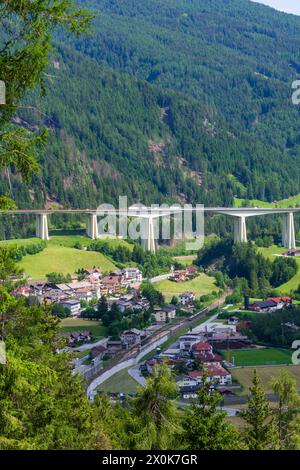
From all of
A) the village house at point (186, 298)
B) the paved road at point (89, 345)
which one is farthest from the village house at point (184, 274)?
the paved road at point (89, 345)

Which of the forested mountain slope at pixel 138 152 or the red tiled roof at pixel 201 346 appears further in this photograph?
the forested mountain slope at pixel 138 152

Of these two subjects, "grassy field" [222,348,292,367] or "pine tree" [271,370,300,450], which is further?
"grassy field" [222,348,292,367]

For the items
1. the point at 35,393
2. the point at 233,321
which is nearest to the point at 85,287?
the point at 233,321

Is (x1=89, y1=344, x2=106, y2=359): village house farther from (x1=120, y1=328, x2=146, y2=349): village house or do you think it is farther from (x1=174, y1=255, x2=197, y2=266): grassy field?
(x1=174, y1=255, x2=197, y2=266): grassy field

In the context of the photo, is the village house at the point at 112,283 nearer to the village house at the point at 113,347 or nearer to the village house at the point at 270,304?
the village house at the point at 270,304

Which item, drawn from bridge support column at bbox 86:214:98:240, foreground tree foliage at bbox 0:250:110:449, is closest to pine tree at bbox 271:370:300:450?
foreground tree foliage at bbox 0:250:110:449

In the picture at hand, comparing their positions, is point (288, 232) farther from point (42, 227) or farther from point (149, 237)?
point (42, 227)

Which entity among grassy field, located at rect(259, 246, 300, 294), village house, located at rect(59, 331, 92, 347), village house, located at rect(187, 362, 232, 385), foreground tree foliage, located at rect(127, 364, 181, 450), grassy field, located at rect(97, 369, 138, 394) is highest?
foreground tree foliage, located at rect(127, 364, 181, 450)
